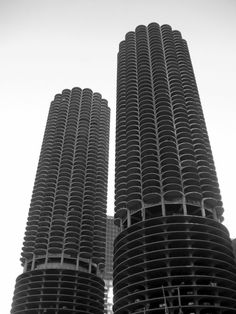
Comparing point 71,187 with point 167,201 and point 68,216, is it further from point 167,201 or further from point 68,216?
point 167,201

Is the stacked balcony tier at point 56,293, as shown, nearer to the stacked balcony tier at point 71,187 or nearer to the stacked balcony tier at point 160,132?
the stacked balcony tier at point 71,187

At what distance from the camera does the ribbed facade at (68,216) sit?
134 meters

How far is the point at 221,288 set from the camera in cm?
9806

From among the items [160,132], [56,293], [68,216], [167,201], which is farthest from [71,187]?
[167,201]

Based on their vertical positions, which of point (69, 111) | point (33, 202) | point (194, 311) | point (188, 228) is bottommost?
point (194, 311)

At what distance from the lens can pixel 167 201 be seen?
116 meters

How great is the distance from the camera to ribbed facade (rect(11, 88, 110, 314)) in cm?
13350

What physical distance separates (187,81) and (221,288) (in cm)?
7530

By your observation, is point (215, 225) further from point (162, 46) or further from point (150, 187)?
point (162, 46)

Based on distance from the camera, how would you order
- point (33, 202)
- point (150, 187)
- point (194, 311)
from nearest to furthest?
point (194, 311)
point (150, 187)
point (33, 202)

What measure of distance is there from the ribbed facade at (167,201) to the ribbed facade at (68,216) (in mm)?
25247

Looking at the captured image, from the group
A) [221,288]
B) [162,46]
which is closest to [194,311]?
[221,288]

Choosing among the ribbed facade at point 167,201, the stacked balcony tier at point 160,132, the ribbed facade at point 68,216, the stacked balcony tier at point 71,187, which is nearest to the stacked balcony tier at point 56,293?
the ribbed facade at point 68,216

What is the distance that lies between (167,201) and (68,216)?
47.4m
